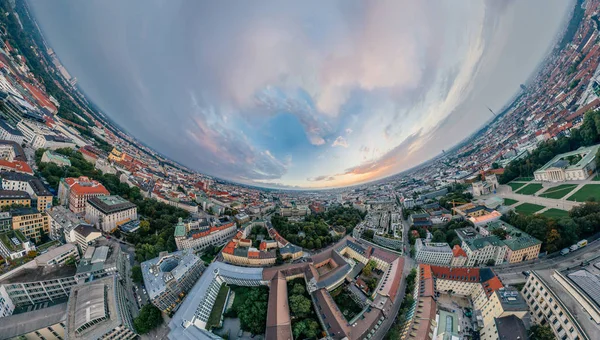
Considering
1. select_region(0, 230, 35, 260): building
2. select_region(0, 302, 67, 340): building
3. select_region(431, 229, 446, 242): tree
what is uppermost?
select_region(431, 229, 446, 242): tree

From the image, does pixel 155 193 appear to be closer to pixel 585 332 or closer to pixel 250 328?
pixel 250 328

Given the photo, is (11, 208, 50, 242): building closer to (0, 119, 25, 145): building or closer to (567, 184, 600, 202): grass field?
(0, 119, 25, 145): building

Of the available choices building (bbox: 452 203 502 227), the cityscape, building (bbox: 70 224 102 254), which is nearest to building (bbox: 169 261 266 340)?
the cityscape

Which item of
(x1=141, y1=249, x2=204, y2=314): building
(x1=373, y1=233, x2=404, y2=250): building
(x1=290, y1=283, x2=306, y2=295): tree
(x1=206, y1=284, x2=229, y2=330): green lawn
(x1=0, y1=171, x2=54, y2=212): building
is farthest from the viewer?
(x1=373, y1=233, x2=404, y2=250): building

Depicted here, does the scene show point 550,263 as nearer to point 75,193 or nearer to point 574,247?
point 574,247

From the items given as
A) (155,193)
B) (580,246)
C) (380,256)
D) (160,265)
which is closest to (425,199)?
(580,246)

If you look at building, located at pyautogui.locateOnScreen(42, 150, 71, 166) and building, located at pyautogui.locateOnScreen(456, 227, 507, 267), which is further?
building, located at pyautogui.locateOnScreen(42, 150, 71, 166)
